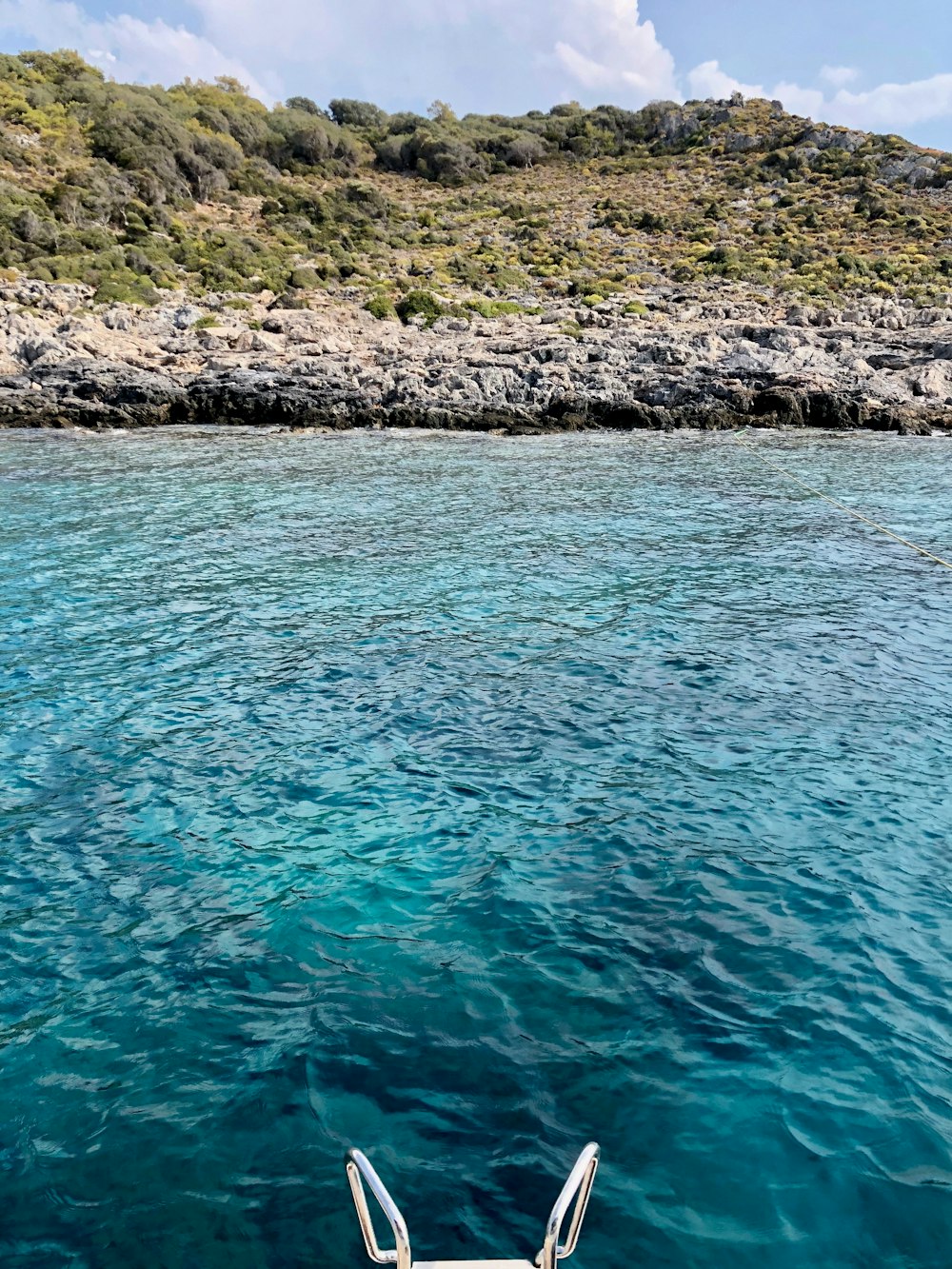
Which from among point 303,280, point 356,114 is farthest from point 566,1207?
point 356,114

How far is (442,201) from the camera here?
71.4m

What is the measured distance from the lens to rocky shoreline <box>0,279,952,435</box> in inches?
1297

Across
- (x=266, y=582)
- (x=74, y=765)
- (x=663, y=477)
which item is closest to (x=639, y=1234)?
(x=74, y=765)

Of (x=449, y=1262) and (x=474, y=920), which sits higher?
(x=449, y=1262)

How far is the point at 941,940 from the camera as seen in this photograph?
19.0 feet

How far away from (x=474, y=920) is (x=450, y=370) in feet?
105

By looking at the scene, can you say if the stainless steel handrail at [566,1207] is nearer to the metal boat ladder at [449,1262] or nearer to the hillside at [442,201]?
the metal boat ladder at [449,1262]

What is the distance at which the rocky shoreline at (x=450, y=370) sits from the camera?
3294cm

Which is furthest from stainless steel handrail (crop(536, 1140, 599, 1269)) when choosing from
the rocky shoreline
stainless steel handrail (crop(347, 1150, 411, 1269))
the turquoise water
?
the rocky shoreline

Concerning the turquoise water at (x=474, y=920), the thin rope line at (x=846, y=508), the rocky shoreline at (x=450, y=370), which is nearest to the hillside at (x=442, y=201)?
the rocky shoreline at (x=450, y=370)

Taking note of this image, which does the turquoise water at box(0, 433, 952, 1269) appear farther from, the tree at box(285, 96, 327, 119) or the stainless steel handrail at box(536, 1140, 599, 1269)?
the tree at box(285, 96, 327, 119)

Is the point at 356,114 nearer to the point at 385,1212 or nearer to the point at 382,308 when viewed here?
the point at 382,308

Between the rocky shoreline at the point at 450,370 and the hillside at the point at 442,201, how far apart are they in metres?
3.94

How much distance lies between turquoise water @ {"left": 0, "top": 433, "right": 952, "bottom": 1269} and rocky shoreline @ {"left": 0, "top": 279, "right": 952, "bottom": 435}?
67.6 ft
